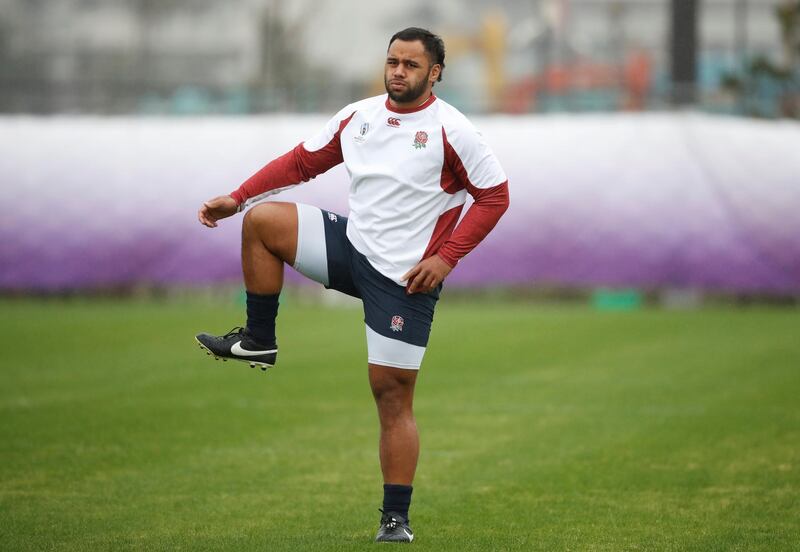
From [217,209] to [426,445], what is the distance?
3.66m

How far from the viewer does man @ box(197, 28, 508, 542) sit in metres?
6.65

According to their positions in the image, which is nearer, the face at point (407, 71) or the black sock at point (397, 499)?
the face at point (407, 71)

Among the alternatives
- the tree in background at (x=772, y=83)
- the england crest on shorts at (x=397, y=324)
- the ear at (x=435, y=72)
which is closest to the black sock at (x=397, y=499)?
the england crest on shorts at (x=397, y=324)

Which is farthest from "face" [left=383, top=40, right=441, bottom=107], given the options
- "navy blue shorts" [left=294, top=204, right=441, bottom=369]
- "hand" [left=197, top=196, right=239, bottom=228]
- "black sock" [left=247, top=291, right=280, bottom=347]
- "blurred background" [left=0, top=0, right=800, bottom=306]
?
"blurred background" [left=0, top=0, right=800, bottom=306]

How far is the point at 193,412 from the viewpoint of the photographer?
37.9 ft

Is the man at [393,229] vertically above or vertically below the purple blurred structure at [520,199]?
above

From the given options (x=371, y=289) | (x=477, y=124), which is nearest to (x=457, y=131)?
(x=371, y=289)

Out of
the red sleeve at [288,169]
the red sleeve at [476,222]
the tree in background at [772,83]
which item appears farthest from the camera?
the tree in background at [772,83]

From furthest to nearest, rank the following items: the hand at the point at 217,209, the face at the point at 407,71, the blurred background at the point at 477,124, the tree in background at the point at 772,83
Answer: the tree in background at the point at 772,83 < the blurred background at the point at 477,124 < the hand at the point at 217,209 < the face at the point at 407,71

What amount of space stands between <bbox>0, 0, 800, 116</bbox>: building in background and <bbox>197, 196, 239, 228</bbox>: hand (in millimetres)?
21973

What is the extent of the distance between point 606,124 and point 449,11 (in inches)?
201

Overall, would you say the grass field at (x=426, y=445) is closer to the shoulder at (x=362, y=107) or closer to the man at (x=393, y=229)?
the man at (x=393, y=229)

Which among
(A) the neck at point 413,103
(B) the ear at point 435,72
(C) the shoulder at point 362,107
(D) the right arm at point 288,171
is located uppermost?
(B) the ear at point 435,72

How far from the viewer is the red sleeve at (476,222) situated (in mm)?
6699
